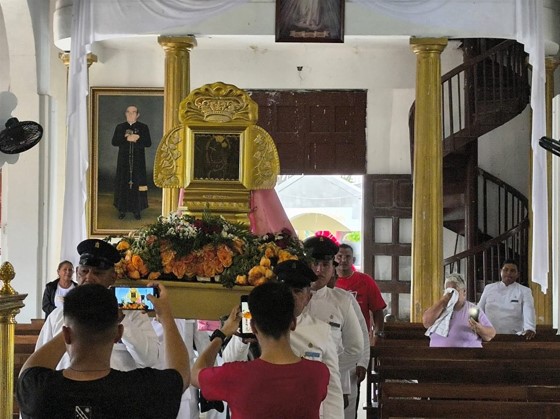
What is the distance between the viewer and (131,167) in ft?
51.5

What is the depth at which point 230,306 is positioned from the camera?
537cm

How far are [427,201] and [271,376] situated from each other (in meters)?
8.99

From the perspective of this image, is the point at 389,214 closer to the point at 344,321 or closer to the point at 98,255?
the point at 344,321

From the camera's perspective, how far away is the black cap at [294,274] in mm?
4777

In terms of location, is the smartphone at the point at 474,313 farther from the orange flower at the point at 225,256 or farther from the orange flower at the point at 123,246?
the orange flower at the point at 123,246

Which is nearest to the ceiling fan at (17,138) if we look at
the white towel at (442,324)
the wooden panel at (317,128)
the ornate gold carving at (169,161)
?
the ornate gold carving at (169,161)

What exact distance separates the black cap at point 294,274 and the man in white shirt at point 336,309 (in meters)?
1.31

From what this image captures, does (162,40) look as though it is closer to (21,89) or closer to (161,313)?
(21,89)

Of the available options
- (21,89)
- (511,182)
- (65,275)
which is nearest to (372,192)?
(511,182)

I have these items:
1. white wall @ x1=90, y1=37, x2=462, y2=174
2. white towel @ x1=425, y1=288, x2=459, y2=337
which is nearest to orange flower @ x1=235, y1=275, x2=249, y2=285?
white towel @ x1=425, y1=288, x2=459, y2=337

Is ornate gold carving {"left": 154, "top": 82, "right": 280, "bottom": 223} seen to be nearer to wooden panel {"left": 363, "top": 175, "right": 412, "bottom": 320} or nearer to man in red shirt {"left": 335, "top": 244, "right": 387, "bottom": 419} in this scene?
man in red shirt {"left": 335, "top": 244, "right": 387, "bottom": 419}

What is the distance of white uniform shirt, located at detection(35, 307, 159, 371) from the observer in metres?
5.18

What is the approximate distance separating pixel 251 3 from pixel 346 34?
1217 mm

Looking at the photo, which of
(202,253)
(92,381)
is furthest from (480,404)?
(92,381)
